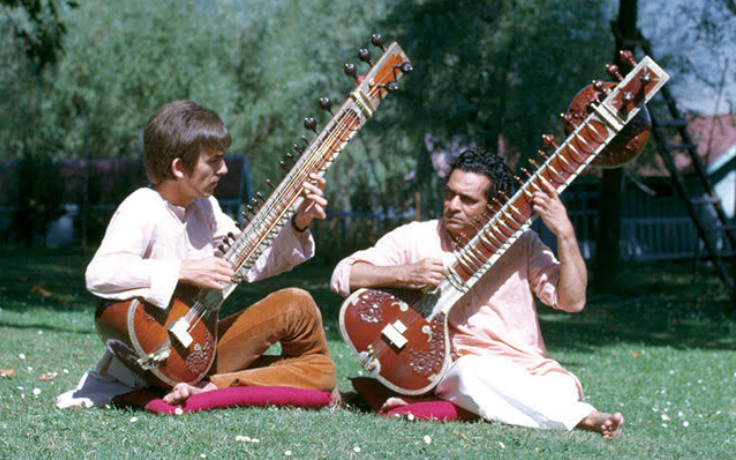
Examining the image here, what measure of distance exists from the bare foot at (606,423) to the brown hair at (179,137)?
2374 mm

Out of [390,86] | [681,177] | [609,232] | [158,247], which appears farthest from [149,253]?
[609,232]

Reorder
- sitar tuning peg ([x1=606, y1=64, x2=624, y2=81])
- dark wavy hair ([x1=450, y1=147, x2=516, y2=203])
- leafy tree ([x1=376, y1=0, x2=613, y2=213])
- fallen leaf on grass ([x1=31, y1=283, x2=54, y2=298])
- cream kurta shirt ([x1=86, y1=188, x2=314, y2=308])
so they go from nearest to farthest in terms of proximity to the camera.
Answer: cream kurta shirt ([x1=86, y1=188, x2=314, y2=308])
sitar tuning peg ([x1=606, y1=64, x2=624, y2=81])
dark wavy hair ([x1=450, y1=147, x2=516, y2=203])
fallen leaf on grass ([x1=31, y1=283, x2=54, y2=298])
leafy tree ([x1=376, y1=0, x2=613, y2=213])

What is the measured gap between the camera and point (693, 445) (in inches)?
173

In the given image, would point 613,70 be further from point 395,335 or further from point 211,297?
point 211,297

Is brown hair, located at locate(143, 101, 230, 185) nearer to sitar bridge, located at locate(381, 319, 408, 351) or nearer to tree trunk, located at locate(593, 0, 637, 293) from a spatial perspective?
sitar bridge, located at locate(381, 319, 408, 351)

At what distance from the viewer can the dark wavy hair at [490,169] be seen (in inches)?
182

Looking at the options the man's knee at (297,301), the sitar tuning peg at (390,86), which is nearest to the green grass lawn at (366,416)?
the man's knee at (297,301)

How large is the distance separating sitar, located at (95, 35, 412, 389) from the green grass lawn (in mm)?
279

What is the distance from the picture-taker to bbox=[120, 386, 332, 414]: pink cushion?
13.8 ft

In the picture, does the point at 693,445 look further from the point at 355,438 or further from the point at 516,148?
the point at 516,148

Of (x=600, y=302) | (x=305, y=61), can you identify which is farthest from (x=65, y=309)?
(x=305, y=61)

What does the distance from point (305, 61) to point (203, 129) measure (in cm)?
2623

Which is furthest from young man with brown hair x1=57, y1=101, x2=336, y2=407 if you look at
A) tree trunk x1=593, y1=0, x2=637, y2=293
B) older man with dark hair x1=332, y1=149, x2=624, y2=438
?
tree trunk x1=593, y1=0, x2=637, y2=293

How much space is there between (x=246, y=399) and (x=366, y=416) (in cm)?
63
